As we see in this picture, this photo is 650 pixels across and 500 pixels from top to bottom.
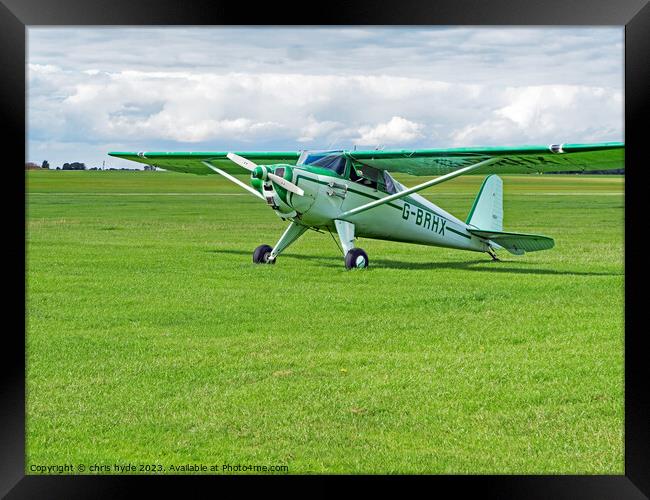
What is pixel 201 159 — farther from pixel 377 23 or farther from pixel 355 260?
pixel 377 23

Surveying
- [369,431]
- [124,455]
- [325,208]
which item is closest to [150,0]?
[124,455]

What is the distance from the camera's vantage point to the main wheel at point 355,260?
12.5m

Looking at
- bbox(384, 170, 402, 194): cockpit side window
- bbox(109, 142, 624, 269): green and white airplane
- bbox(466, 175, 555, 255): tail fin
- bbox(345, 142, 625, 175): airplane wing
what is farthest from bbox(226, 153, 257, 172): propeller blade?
bbox(466, 175, 555, 255): tail fin

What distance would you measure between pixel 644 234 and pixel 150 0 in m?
2.78

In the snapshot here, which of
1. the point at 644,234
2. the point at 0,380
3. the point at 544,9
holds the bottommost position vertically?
the point at 0,380

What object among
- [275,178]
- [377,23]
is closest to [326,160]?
[275,178]

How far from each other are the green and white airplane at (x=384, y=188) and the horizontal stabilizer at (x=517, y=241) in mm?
18

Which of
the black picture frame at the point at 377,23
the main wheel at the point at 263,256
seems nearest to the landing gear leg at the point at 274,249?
the main wheel at the point at 263,256

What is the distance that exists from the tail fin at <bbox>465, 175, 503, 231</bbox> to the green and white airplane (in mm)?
32

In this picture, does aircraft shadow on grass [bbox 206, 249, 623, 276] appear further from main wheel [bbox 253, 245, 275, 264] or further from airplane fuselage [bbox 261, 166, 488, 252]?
main wheel [bbox 253, 245, 275, 264]

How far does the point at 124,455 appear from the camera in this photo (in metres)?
4.32

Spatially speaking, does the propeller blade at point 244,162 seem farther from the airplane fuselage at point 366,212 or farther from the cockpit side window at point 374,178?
the cockpit side window at point 374,178

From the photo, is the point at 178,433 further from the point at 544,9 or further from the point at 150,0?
the point at 544,9

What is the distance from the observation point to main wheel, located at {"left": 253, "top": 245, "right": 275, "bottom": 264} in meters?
13.3
